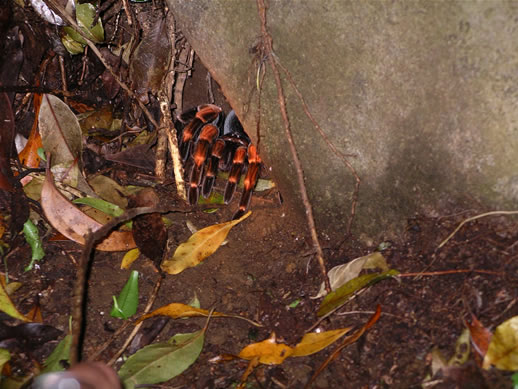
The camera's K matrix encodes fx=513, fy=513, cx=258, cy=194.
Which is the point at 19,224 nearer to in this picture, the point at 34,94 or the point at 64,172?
the point at 64,172

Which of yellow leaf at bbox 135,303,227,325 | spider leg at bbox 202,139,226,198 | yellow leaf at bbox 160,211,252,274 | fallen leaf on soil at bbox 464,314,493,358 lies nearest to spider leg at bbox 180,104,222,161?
spider leg at bbox 202,139,226,198

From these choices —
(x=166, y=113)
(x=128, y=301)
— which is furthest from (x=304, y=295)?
(x=166, y=113)

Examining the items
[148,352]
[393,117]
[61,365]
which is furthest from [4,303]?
[393,117]

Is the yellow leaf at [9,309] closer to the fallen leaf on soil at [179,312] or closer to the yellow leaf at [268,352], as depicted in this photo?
the fallen leaf on soil at [179,312]

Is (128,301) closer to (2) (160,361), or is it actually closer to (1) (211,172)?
(2) (160,361)

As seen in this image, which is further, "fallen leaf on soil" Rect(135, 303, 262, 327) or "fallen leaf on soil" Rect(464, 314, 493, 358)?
"fallen leaf on soil" Rect(135, 303, 262, 327)

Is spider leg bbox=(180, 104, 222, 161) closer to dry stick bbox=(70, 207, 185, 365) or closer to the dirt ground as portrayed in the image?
the dirt ground

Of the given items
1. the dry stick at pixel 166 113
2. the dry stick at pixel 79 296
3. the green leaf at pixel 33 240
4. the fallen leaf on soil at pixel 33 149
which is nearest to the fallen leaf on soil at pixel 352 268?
the dry stick at pixel 79 296
